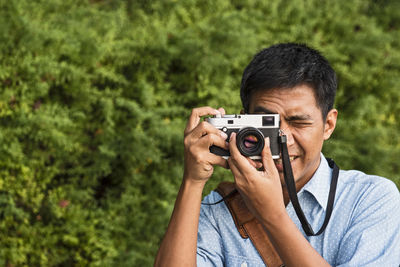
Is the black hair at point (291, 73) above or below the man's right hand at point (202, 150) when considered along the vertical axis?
above

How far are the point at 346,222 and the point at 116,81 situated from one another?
2835 mm

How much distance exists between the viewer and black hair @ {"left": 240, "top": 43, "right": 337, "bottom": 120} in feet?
5.79

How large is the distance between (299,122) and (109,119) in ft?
7.86

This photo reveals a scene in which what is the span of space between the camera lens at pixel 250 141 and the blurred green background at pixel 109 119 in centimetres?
212

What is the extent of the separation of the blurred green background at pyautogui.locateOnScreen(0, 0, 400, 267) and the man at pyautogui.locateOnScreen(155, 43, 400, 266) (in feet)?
6.31

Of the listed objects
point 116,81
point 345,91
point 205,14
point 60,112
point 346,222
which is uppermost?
point 205,14

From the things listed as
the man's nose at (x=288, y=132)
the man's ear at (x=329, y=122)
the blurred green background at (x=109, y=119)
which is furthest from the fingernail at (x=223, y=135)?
the blurred green background at (x=109, y=119)

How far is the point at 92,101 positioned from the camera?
12.8 ft

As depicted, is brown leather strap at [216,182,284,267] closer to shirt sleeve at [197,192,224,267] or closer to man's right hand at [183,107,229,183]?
shirt sleeve at [197,192,224,267]

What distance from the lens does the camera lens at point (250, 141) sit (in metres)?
1.57

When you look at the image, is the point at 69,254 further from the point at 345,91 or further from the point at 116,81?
the point at 345,91

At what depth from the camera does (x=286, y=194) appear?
6.03 ft

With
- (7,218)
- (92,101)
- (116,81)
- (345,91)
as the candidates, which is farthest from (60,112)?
(345,91)

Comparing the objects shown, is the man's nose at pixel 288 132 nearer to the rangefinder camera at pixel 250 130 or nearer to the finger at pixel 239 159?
the rangefinder camera at pixel 250 130
